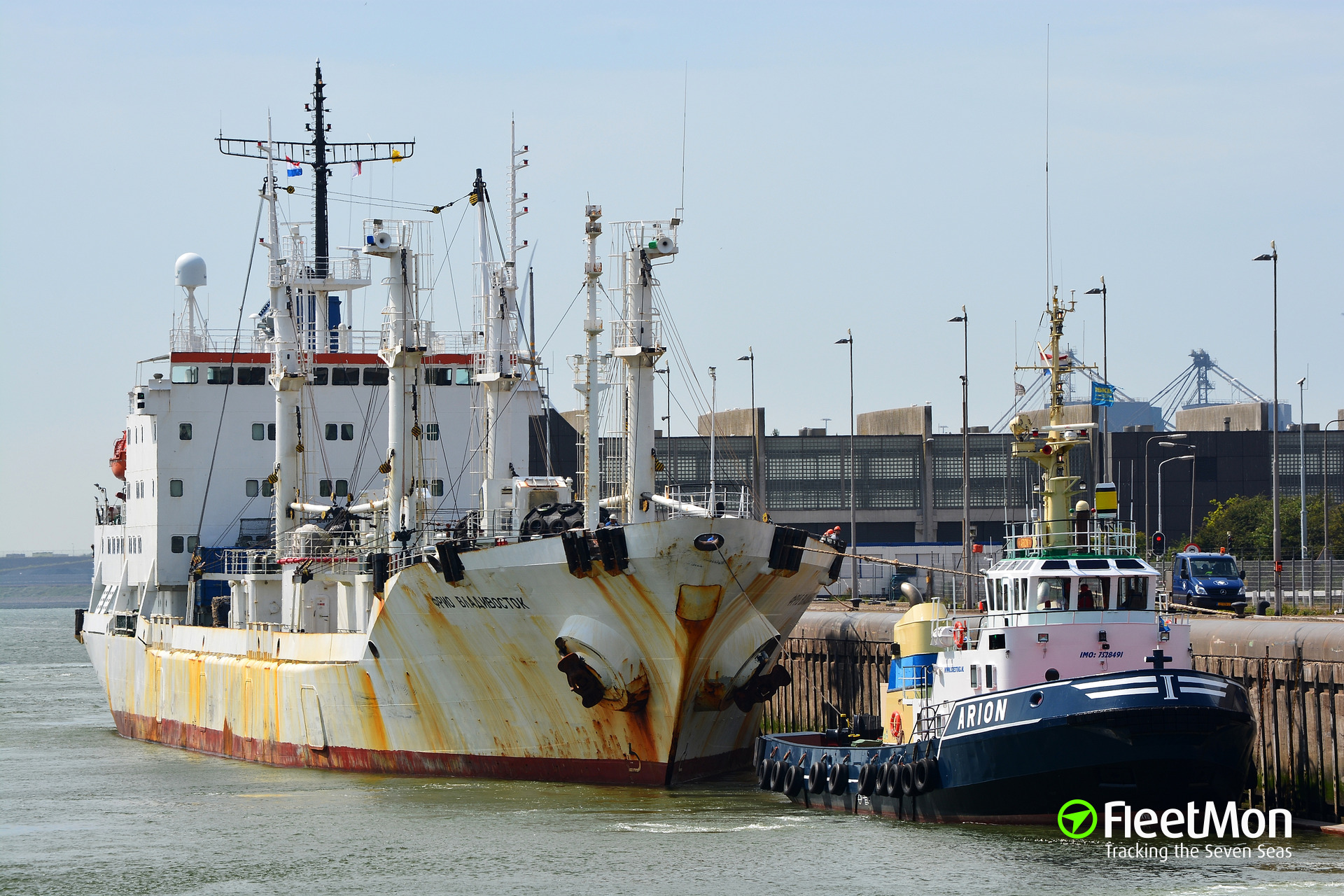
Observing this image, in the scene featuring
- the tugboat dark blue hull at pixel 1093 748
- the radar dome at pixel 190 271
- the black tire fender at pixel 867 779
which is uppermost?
the radar dome at pixel 190 271

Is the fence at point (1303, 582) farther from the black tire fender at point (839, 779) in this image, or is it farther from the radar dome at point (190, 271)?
the radar dome at point (190, 271)

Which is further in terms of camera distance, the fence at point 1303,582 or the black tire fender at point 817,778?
the fence at point 1303,582

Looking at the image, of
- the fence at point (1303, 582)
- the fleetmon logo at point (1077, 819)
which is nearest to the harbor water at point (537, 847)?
the fleetmon logo at point (1077, 819)

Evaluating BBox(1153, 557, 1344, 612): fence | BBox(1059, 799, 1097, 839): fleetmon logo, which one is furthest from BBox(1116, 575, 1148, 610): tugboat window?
BBox(1153, 557, 1344, 612): fence

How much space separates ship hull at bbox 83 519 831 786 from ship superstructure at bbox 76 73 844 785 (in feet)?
0.17

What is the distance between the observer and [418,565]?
3275cm

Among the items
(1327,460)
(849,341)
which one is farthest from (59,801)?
(1327,460)

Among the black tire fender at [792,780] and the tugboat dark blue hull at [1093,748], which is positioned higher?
the tugboat dark blue hull at [1093,748]

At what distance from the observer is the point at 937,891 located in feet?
74.1

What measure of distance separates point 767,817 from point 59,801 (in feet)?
50.1

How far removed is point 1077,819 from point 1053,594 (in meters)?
3.49

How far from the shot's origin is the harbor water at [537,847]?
23.6 m

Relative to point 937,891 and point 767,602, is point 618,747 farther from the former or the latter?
point 937,891

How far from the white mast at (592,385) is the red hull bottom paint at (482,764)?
4651mm
